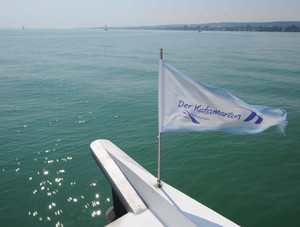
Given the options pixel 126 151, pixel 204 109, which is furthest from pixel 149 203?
pixel 126 151

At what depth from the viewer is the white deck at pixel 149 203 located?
211 inches

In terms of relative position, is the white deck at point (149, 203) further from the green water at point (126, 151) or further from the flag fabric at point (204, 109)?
the green water at point (126, 151)

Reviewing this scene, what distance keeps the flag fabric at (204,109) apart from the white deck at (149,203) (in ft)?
7.01

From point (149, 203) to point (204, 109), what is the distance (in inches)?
127

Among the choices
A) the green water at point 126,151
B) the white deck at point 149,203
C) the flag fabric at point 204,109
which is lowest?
the green water at point 126,151

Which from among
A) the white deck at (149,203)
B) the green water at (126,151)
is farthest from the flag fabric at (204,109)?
the green water at (126,151)

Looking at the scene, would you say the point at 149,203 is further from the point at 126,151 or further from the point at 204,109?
the point at 126,151

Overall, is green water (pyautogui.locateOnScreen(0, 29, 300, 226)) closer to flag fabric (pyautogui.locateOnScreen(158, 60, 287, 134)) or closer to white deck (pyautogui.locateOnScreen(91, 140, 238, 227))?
white deck (pyautogui.locateOnScreen(91, 140, 238, 227))

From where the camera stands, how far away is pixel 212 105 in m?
5.57

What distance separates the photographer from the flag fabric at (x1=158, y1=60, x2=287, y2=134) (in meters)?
5.36

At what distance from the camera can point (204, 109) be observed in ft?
18.5

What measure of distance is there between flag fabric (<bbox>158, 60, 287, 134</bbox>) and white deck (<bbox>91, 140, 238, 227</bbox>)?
214 cm

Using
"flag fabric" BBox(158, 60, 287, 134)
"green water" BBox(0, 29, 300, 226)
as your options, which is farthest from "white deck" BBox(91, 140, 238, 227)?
"green water" BBox(0, 29, 300, 226)

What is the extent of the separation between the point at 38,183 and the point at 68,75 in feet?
81.3
